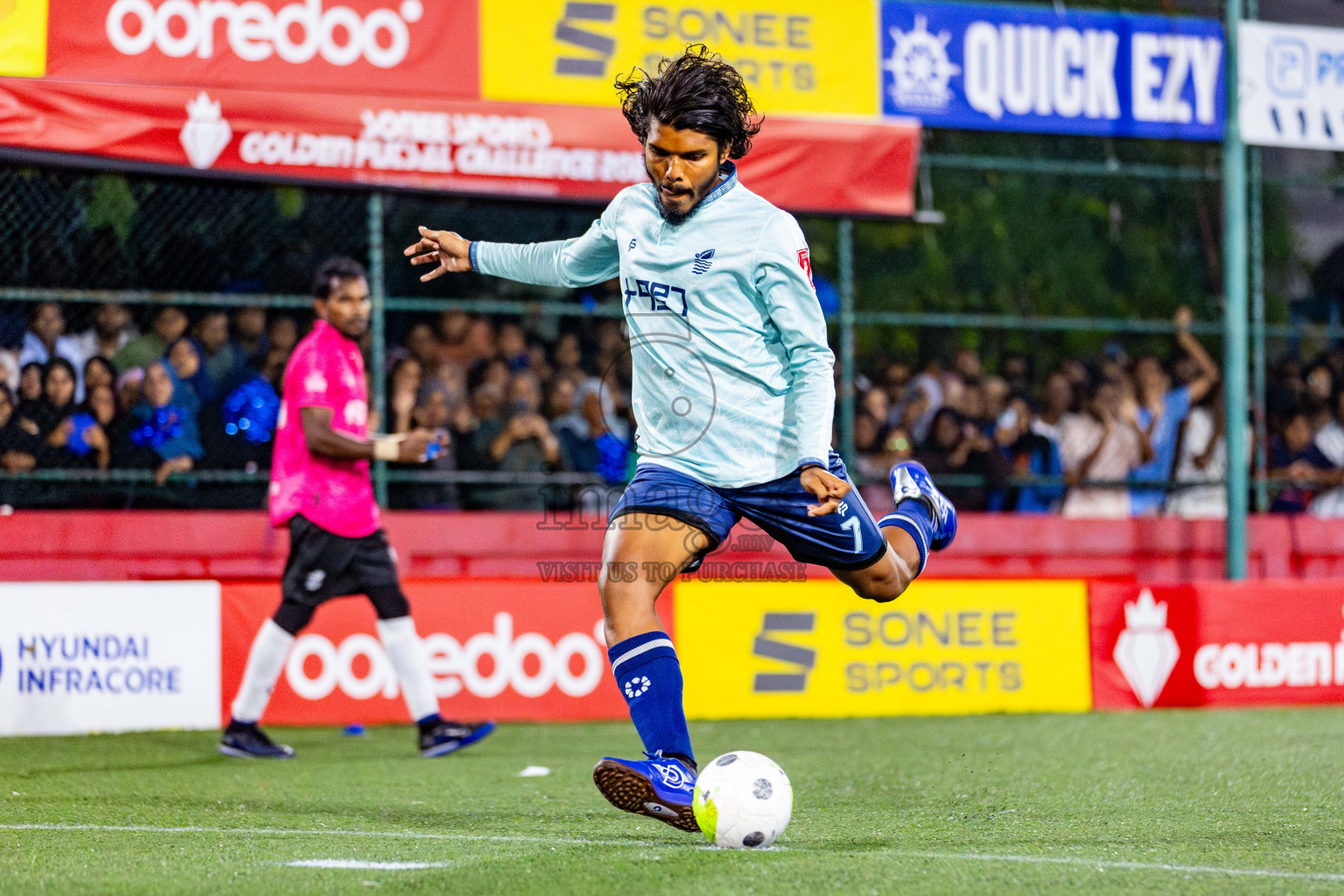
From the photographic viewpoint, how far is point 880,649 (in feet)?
33.2

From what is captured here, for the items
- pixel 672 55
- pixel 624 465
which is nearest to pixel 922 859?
pixel 624 465

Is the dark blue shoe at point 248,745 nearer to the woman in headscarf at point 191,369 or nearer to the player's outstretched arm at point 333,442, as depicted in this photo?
the player's outstretched arm at point 333,442

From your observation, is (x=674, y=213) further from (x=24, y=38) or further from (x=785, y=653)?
(x=24, y=38)

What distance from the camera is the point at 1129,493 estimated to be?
12867 millimetres

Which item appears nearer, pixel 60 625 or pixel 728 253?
pixel 728 253

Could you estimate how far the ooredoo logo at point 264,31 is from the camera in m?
10.8

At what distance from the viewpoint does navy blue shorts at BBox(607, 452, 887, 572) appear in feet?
16.0

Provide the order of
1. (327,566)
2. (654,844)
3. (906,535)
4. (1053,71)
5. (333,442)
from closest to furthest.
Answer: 1. (654,844)
2. (906,535)
3. (333,442)
4. (327,566)
5. (1053,71)

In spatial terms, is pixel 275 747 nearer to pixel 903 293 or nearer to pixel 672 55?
pixel 672 55

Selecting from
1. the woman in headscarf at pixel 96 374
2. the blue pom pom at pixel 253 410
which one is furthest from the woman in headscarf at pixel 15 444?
the blue pom pom at pixel 253 410

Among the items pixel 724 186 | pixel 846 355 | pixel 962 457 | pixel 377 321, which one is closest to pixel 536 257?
pixel 724 186

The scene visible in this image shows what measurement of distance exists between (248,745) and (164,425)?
3282mm

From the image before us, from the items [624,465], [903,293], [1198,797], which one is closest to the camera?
[1198,797]

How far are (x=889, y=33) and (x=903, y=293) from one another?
588 centimetres
